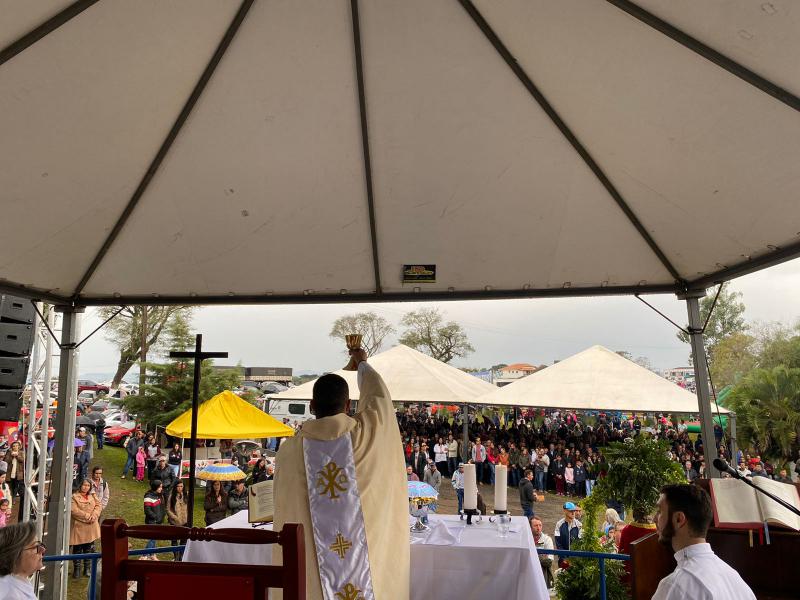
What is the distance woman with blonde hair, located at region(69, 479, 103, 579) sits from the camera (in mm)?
8430

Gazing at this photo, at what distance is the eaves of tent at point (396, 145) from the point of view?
2.60 m

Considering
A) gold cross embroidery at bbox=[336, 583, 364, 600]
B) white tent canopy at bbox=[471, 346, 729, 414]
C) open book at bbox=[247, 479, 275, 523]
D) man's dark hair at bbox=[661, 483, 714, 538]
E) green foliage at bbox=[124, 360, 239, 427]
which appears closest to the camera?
man's dark hair at bbox=[661, 483, 714, 538]

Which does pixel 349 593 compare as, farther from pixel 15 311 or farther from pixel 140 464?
pixel 140 464

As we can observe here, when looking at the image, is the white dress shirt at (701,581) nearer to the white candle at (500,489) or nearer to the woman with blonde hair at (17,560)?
the white candle at (500,489)

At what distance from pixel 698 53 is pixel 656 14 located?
0.26 metres

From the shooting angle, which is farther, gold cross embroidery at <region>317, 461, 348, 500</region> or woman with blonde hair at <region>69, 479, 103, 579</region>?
woman with blonde hair at <region>69, 479, 103, 579</region>

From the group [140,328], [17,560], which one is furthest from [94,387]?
[17,560]

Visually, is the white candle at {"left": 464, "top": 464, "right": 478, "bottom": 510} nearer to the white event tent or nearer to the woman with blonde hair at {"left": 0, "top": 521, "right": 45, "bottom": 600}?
the white event tent

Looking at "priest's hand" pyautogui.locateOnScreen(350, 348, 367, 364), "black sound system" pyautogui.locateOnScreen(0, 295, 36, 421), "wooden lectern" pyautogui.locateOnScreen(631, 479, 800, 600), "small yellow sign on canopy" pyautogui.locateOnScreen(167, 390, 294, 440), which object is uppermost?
"black sound system" pyautogui.locateOnScreen(0, 295, 36, 421)

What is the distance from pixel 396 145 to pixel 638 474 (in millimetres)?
2511

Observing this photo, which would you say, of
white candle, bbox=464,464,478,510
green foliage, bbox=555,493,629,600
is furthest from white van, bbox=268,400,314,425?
white candle, bbox=464,464,478,510

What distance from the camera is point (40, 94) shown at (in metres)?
2.79

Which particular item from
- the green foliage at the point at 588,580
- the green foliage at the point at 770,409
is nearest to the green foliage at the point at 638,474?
the green foliage at the point at 588,580

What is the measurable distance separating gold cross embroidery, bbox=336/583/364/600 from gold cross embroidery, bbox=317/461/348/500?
1.22ft
